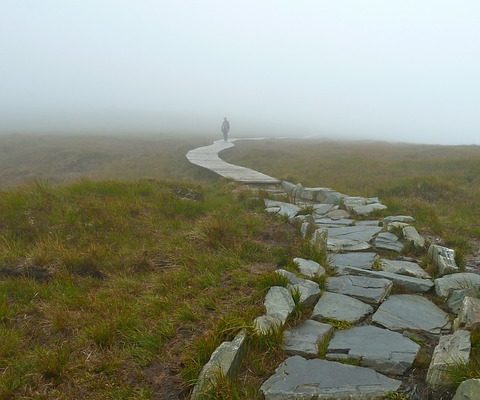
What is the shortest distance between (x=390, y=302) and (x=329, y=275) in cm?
96

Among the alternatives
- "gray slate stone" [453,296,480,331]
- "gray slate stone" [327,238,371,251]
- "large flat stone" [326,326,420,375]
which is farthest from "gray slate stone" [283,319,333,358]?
"gray slate stone" [327,238,371,251]

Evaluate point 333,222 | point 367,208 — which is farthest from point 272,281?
point 367,208

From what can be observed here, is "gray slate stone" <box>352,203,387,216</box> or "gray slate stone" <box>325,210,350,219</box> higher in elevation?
"gray slate stone" <box>352,203,387,216</box>

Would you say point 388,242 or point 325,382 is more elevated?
point 388,242

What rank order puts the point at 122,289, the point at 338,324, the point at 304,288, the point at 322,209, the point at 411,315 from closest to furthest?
the point at 338,324 < the point at 411,315 < the point at 304,288 < the point at 122,289 < the point at 322,209

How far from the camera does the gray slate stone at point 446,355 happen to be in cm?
307

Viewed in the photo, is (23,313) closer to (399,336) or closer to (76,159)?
(399,336)

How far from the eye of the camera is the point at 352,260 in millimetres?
5898

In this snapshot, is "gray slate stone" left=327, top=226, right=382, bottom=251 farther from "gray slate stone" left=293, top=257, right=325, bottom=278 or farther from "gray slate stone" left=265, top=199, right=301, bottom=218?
"gray slate stone" left=265, top=199, right=301, bottom=218

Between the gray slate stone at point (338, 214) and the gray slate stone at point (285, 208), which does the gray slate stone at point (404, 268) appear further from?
the gray slate stone at point (285, 208)

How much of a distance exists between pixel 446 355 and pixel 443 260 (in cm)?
243

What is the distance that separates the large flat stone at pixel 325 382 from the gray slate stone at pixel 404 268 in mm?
2314

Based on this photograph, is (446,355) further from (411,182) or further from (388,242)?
(411,182)

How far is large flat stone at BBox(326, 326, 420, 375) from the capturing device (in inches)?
135
